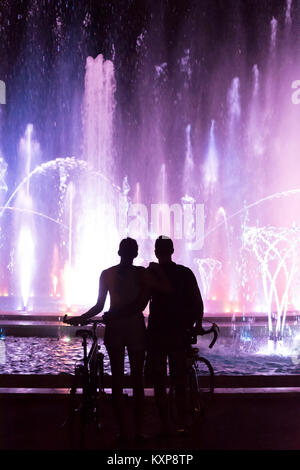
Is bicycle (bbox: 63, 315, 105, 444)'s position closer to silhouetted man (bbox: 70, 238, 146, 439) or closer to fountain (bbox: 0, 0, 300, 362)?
silhouetted man (bbox: 70, 238, 146, 439)

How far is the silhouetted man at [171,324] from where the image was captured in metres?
4.59

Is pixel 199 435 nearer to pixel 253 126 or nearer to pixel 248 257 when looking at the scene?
pixel 253 126

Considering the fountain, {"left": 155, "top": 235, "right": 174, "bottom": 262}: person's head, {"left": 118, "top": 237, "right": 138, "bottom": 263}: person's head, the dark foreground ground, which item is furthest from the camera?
the fountain

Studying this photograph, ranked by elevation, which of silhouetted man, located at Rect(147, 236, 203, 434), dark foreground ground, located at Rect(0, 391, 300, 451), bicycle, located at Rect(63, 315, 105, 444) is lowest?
dark foreground ground, located at Rect(0, 391, 300, 451)

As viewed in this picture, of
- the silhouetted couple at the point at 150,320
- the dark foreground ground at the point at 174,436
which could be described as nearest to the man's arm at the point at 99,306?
the silhouetted couple at the point at 150,320

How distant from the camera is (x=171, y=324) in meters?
4.62

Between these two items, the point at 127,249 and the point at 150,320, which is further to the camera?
the point at 150,320

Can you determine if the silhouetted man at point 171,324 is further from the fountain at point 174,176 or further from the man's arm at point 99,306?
the fountain at point 174,176

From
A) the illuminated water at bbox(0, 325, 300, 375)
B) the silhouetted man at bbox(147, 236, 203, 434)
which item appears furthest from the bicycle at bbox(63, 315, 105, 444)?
the illuminated water at bbox(0, 325, 300, 375)

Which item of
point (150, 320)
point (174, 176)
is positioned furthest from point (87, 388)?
point (174, 176)

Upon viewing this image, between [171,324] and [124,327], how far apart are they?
1.38ft

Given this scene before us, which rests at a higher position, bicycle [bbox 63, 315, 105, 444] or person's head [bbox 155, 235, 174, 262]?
person's head [bbox 155, 235, 174, 262]

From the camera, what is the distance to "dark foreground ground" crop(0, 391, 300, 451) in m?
4.25

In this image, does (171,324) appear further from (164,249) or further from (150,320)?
(164,249)
